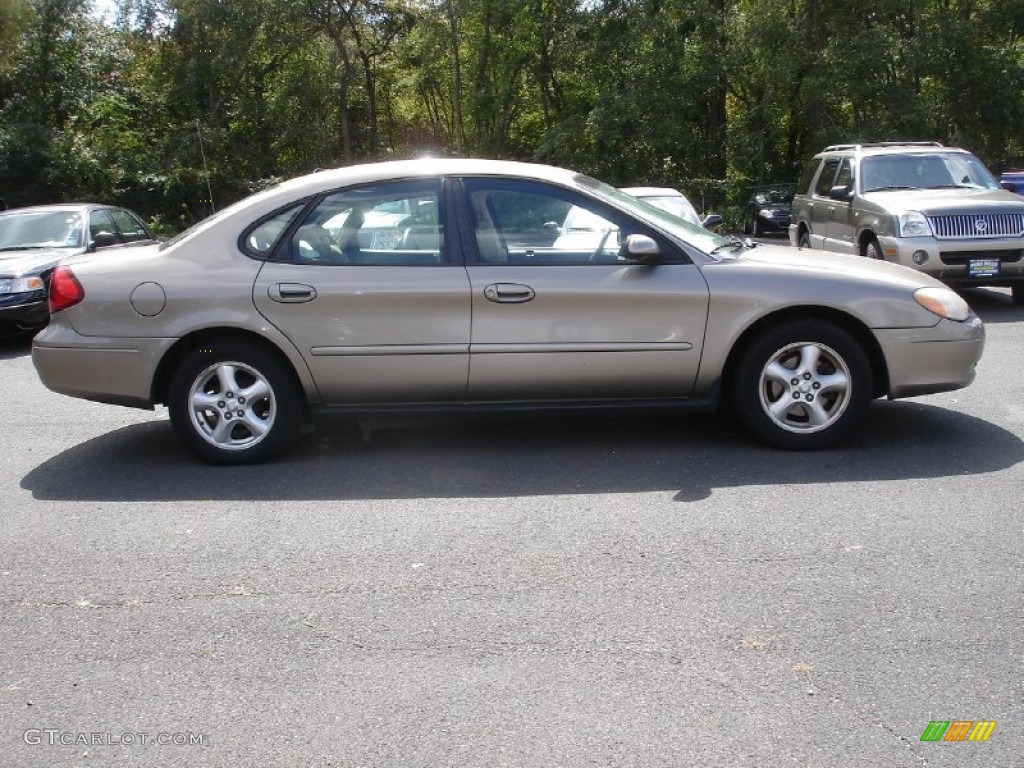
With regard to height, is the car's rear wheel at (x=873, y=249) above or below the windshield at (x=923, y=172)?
below

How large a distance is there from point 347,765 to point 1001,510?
11.1 ft

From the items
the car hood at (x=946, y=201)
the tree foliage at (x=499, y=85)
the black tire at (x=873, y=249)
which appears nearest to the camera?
the car hood at (x=946, y=201)

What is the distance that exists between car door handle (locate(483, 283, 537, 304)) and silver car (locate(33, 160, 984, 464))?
12mm

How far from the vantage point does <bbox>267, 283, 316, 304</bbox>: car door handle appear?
19.8 ft

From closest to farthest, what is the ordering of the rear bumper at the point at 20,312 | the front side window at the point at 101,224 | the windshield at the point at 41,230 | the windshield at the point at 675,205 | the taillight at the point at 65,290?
the taillight at the point at 65,290, the rear bumper at the point at 20,312, the windshield at the point at 41,230, the front side window at the point at 101,224, the windshield at the point at 675,205

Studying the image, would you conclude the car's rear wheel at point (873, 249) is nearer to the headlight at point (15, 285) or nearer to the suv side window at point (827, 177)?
the suv side window at point (827, 177)

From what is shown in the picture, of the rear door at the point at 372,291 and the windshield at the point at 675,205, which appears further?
the windshield at the point at 675,205

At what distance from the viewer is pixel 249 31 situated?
105 ft

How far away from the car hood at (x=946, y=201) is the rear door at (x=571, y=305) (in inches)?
257

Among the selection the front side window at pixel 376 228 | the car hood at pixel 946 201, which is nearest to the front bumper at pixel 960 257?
the car hood at pixel 946 201

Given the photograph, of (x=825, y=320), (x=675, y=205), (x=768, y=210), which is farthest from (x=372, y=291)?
(x=768, y=210)

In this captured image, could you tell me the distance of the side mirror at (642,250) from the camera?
19.5 ft

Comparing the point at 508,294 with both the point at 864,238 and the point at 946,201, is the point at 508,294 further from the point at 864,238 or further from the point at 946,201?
the point at 864,238

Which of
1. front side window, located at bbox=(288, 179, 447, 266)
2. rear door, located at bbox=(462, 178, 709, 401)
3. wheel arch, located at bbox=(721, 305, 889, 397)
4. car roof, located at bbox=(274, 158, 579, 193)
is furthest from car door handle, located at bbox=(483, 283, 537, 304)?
wheel arch, located at bbox=(721, 305, 889, 397)
